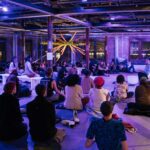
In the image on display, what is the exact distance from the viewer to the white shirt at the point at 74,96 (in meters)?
6.76

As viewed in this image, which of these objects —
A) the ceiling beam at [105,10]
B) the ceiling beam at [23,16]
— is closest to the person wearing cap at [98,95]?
the ceiling beam at [105,10]

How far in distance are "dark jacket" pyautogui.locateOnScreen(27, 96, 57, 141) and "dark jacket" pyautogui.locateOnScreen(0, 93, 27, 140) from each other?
0.71 feet

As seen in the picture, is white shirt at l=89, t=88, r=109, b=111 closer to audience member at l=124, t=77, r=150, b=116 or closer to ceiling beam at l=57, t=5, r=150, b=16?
audience member at l=124, t=77, r=150, b=116

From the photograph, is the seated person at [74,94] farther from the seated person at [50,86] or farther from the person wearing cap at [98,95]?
the seated person at [50,86]

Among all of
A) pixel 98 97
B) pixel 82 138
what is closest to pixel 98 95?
pixel 98 97

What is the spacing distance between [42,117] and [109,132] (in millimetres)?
1517

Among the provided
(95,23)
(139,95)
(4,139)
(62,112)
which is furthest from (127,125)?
(95,23)

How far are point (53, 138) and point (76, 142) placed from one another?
942 millimetres

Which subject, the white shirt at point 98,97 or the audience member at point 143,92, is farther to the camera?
the audience member at point 143,92

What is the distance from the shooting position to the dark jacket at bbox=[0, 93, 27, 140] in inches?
177

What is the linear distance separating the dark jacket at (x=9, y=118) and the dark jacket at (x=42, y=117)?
0.71 ft

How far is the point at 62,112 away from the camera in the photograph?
311 inches

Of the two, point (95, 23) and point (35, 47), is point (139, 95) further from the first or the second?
point (35, 47)

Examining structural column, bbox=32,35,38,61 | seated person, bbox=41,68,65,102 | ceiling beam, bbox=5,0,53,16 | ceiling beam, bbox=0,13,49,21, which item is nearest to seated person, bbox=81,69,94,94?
seated person, bbox=41,68,65,102
